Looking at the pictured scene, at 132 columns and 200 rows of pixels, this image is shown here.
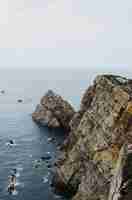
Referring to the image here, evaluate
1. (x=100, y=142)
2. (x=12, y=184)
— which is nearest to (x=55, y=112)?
(x=12, y=184)

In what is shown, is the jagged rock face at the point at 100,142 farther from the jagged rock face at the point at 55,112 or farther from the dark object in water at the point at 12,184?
the jagged rock face at the point at 55,112

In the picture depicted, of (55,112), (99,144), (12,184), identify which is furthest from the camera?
(55,112)

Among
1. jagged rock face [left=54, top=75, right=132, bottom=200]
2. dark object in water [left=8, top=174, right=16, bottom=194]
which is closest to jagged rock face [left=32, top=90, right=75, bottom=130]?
dark object in water [left=8, top=174, right=16, bottom=194]

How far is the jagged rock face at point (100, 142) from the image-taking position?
64.1 m

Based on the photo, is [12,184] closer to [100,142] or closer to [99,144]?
[99,144]

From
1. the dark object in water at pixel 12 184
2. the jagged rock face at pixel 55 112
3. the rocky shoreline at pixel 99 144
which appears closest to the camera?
the rocky shoreline at pixel 99 144

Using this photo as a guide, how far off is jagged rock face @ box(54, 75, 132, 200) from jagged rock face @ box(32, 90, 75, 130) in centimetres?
5898

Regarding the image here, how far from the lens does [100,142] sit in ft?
228

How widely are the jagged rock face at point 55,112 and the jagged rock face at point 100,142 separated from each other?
59.0 m

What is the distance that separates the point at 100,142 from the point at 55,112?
7613 cm

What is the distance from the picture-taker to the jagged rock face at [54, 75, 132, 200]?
64062 mm

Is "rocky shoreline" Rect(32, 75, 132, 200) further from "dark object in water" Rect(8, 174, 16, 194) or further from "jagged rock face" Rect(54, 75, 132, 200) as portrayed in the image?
"dark object in water" Rect(8, 174, 16, 194)

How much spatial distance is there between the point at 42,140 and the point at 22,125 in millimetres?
30400

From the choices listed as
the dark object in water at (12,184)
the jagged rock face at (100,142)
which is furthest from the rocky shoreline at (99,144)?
the dark object in water at (12,184)
